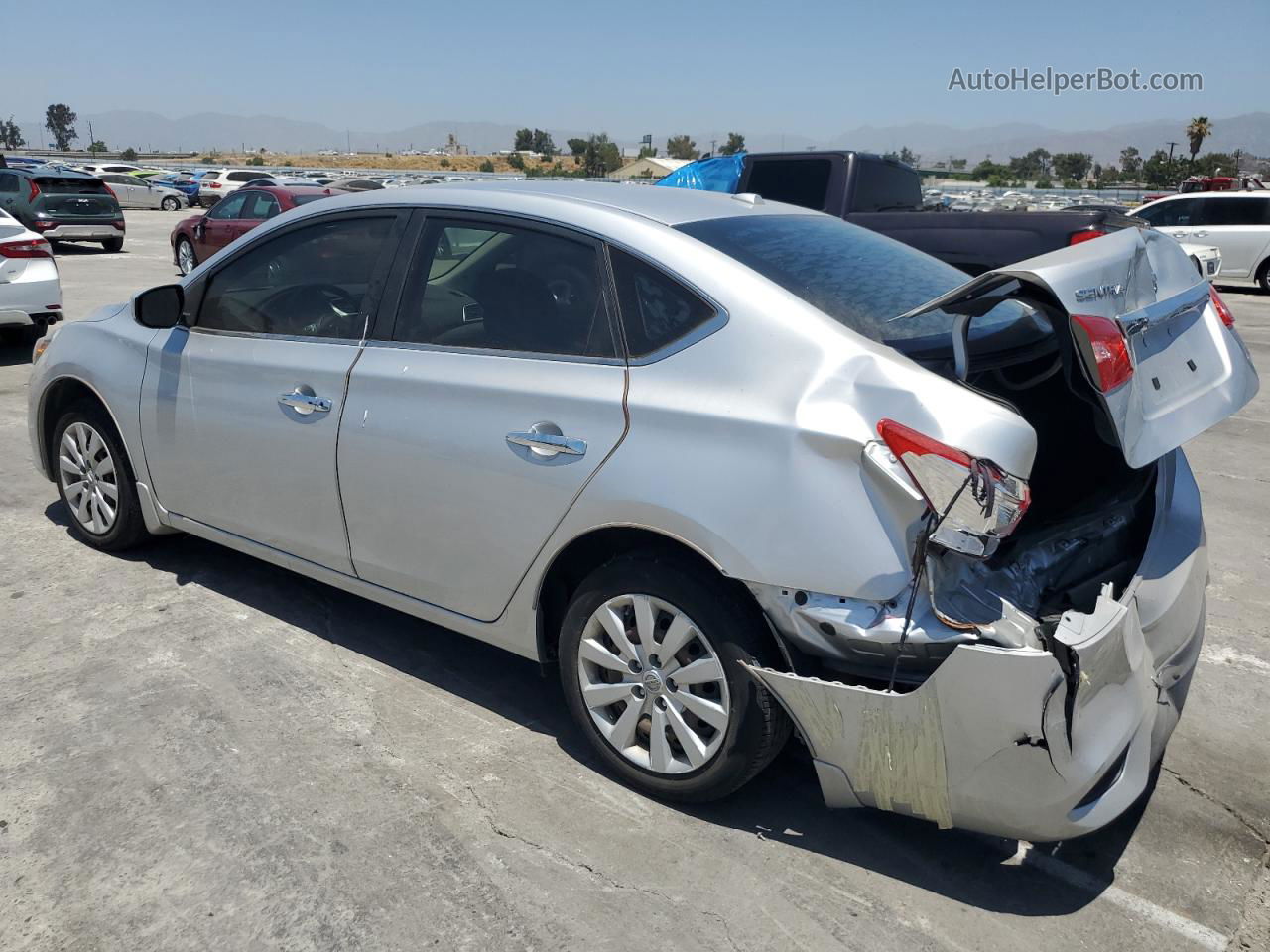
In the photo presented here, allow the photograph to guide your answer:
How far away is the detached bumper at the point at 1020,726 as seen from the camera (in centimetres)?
240

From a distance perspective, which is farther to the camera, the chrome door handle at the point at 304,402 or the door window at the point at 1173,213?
the door window at the point at 1173,213

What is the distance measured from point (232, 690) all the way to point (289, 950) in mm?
1400

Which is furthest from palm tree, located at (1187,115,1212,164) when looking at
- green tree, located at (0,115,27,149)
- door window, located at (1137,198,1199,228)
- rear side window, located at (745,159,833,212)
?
green tree, located at (0,115,27,149)

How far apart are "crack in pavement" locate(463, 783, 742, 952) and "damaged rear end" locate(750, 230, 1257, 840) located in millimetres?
425

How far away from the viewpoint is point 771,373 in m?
2.74

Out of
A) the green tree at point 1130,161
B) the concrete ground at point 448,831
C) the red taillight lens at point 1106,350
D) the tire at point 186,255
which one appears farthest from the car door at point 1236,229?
the green tree at point 1130,161

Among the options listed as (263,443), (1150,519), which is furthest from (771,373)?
(263,443)

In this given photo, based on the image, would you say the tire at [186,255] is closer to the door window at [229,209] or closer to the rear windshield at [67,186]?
the door window at [229,209]

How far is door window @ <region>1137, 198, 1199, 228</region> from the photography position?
58.1 feet

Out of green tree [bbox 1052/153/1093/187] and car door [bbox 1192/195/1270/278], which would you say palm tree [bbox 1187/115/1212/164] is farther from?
car door [bbox 1192/195/1270/278]

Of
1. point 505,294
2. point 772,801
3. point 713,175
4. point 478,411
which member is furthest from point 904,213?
point 772,801

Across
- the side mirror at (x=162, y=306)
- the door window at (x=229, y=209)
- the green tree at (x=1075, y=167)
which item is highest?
the side mirror at (x=162, y=306)

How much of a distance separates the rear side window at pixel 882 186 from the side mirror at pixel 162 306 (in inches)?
256

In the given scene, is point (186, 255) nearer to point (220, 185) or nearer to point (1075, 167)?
point (220, 185)
